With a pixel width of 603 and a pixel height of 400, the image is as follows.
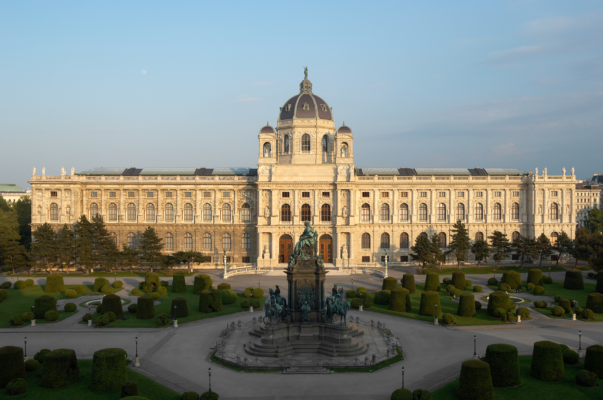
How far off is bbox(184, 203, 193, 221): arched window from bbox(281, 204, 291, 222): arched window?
1586 centimetres

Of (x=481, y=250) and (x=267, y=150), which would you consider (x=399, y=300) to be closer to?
(x=481, y=250)

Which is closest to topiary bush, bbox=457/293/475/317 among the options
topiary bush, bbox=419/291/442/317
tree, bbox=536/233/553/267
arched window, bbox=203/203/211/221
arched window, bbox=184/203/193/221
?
topiary bush, bbox=419/291/442/317

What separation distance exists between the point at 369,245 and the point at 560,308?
3833 centimetres

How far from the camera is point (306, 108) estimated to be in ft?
271

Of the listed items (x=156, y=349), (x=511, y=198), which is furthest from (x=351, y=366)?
(x=511, y=198)

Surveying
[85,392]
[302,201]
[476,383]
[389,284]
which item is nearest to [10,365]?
[85,392]

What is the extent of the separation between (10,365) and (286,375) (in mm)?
16430

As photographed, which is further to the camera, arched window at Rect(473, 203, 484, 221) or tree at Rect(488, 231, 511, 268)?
arched window at Rect(473, 203, 484, 221)

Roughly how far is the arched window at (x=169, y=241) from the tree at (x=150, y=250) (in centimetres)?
850

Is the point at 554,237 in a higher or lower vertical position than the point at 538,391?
higher

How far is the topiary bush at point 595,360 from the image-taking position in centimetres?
2995

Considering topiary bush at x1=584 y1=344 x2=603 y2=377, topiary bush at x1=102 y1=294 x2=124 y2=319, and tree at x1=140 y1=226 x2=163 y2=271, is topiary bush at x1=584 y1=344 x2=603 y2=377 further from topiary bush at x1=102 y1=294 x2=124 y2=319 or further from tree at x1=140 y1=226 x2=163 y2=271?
tree at x1=140 y1=226 x2=163 y2=271

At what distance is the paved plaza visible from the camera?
1143 inches

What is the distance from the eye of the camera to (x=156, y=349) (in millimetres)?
36344
